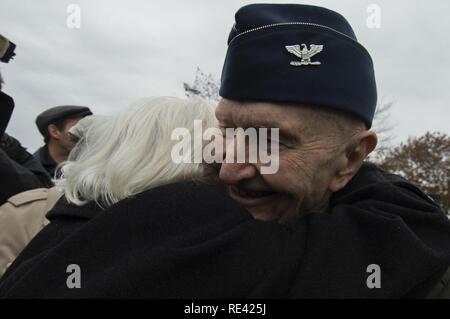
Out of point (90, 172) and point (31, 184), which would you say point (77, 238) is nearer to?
point (90, 172)

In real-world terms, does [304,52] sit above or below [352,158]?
above

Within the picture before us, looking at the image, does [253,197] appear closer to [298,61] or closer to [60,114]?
[298,61]

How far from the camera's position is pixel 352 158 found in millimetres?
1618

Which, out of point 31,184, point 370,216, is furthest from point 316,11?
point 31,184

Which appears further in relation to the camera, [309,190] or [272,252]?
[309,190]

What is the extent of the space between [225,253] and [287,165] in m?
0.39

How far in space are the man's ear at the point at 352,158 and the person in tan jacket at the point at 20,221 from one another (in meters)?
1.17

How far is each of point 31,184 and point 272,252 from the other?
2.13m

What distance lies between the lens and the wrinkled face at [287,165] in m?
1.46

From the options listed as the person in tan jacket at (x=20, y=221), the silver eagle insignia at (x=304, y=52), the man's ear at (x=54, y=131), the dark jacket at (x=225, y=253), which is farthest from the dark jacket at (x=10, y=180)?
the silver eagle insignia at (x=304, y=52)

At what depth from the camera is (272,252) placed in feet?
4.00

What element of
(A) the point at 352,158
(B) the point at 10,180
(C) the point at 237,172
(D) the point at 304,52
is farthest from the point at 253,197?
(B) the point at 10,180
